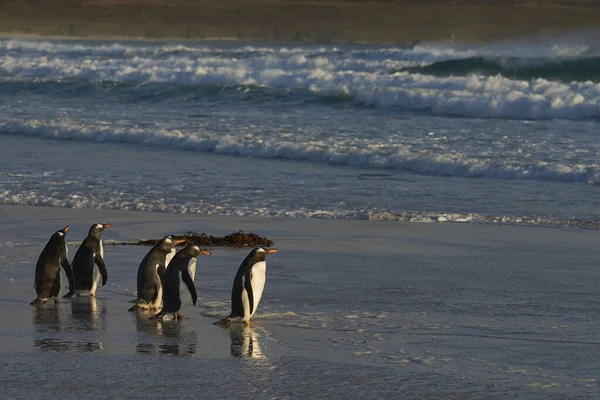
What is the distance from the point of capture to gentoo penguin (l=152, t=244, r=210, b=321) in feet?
22.5

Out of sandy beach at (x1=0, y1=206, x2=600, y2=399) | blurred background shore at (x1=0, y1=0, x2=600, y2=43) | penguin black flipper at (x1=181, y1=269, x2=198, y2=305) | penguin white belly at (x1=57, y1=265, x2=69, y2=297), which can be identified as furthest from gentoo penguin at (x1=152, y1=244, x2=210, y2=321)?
blurred background shore at (x1=0, y1=0, x2=600, y2=43)

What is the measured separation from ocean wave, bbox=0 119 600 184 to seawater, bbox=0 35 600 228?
0.03 metres

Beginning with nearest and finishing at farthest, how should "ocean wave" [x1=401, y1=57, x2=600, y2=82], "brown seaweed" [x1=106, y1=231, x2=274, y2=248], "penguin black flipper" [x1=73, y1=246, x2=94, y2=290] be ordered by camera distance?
"penguin black flipper" [x1=73, y1=246, x2=94, y2=290] < "brown seaweed" [x1=106, y1=231, x2=274, y2=248] < "ocean wave" [x1=401, y1=57, x2=600, y2=82]

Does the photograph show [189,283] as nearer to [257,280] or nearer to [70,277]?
[257,280]

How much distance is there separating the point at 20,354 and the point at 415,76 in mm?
20768

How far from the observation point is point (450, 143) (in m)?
16.0

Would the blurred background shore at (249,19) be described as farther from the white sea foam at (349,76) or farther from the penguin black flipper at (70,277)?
the penguin black flipper at (70,277)

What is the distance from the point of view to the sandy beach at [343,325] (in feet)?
18.0

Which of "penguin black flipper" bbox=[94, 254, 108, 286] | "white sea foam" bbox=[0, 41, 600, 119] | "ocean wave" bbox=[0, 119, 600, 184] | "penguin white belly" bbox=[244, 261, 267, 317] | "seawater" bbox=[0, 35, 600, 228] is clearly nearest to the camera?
"penguin white belly" bbox=[244, 261, 267, 317]

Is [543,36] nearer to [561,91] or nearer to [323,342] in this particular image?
[561,91]

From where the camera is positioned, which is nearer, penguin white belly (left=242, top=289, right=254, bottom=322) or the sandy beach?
the sandy beach

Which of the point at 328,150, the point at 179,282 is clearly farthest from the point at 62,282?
the point at 328,150

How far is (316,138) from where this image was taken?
55.1 ft

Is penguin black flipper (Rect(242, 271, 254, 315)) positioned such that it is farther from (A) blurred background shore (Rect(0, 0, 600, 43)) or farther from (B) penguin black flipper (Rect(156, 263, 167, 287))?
(A) blurred background shore (Rect(0, 0, 600, 43))
